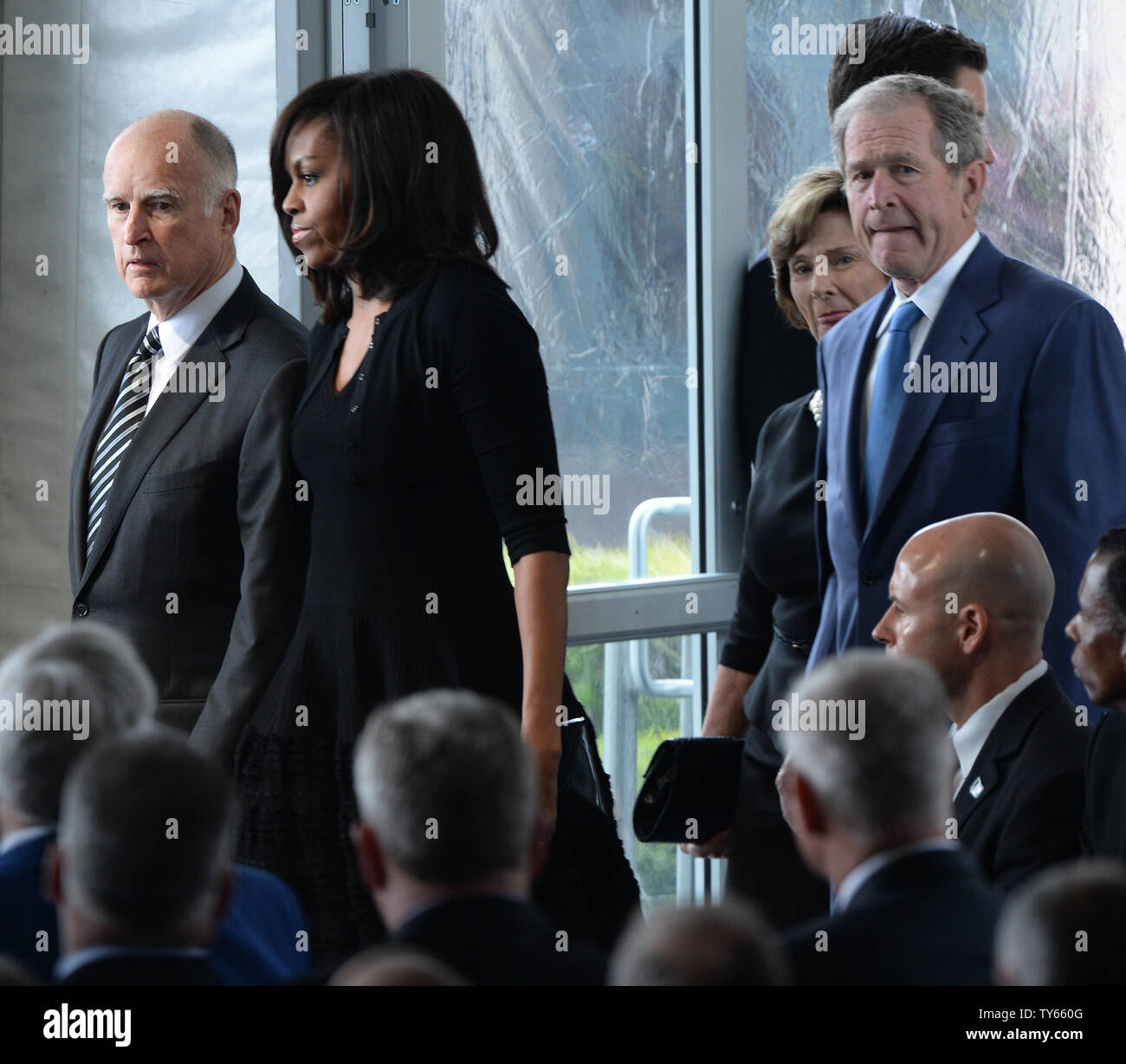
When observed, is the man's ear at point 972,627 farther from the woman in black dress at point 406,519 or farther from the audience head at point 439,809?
the audience head at point 439,809

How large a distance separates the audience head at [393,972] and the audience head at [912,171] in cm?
178

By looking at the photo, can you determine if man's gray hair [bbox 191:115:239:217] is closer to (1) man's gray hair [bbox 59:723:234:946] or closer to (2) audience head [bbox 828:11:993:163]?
(2) audience head [bbox 828:11:993:163]

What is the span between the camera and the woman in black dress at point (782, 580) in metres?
2.77

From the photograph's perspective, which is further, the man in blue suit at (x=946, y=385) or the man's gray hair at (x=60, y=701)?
the man in blue suit at (x=946, y=385)

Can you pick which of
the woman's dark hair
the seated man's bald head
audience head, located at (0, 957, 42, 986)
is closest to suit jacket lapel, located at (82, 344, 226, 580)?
the woman's dark hair

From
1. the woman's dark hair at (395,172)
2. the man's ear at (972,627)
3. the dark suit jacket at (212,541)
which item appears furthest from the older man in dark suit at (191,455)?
the man's ear at (972,627)

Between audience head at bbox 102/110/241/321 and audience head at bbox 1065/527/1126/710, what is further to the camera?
audience head at bbox 102/110/241/321

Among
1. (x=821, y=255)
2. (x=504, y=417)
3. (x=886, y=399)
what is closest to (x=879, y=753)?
(x=504, y=417)

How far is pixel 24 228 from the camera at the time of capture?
3.75 metres

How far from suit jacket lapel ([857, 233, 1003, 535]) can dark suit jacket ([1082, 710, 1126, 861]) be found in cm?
60

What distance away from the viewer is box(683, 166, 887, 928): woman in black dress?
277 centimetres

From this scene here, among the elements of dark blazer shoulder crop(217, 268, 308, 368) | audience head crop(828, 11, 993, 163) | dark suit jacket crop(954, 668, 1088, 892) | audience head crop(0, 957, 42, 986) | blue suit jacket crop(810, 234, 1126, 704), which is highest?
audience head crop(828, 11, 993, 163)

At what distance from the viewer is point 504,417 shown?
2.12 m

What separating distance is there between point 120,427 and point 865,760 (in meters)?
1.65
